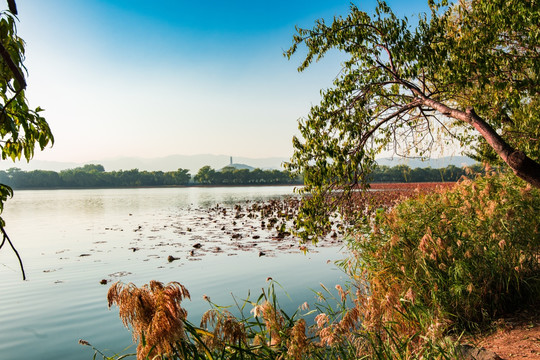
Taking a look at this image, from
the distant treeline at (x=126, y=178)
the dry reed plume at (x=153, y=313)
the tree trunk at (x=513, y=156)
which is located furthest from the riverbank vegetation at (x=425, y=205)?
the distant treeline at (x=126, y=178)

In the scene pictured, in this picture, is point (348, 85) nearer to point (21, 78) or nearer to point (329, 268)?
point (329, 268)

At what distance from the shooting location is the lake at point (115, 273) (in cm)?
731

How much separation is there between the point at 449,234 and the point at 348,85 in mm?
4154

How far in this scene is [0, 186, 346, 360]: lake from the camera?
731 cm

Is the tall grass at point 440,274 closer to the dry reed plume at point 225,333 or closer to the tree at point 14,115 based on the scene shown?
the dry reed plume at point 225,333

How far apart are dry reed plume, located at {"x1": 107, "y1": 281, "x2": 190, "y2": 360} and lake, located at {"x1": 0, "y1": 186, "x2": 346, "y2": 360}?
206 inches

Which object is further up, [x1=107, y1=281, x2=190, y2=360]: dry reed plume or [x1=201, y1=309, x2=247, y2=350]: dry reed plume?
[x1=107, y1=281, x2=190, y2=360]: dry reed plume

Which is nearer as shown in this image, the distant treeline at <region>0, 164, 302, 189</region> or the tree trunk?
the tree trunk

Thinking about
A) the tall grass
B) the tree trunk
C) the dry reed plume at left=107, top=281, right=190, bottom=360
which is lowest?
the tall grass

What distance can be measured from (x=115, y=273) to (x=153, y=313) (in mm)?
10087

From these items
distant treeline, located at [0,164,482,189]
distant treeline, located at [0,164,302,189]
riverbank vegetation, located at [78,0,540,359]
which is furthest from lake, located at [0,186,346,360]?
distant treeline, located at [0,164,482,189]

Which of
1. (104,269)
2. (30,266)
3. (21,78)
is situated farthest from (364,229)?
(30,266)

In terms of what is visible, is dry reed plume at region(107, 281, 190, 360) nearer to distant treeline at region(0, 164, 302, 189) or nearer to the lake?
the lake

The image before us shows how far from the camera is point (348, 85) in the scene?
826 centimetres
